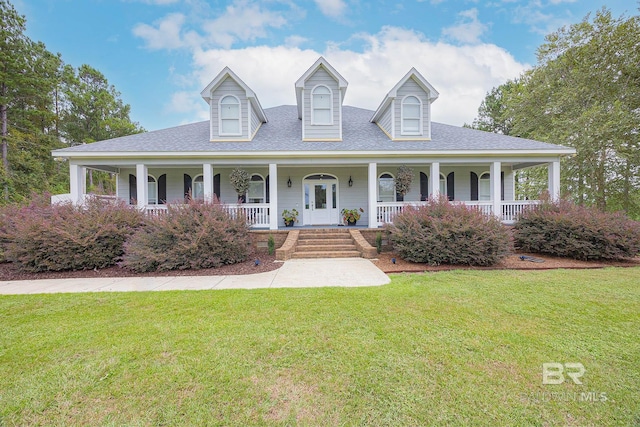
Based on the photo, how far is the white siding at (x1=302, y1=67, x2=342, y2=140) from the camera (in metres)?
11.6

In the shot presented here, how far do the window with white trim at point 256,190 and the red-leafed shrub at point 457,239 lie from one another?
7.14m

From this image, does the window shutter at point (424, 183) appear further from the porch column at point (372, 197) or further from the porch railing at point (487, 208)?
the porch column at point (372, 197)

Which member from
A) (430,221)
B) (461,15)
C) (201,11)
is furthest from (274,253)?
(461,15)

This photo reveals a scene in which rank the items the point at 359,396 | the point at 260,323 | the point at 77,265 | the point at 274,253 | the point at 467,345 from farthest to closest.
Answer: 1. the point at 274,253
2. the point at 77,265
3. the point at 260,323
4. the point at 467,345
5. the point at 359,396

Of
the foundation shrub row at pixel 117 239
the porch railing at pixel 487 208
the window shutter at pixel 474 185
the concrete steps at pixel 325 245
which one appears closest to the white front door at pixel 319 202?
the concrete steps at pixel 325 245

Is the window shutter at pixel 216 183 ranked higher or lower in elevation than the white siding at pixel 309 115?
lower

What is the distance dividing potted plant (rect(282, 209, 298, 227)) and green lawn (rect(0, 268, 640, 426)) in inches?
283

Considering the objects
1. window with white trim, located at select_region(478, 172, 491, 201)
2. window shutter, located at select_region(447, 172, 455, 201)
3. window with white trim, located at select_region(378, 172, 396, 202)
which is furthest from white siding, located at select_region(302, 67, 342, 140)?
window with white trim, located at select_region(478, 172, 491, 201)

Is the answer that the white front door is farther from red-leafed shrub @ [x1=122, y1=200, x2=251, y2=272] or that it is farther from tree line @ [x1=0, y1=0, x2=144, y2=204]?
tree line @ [x1=0, y1=0, x2=144, y2=204]

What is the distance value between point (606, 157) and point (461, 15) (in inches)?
455

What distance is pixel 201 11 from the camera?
14.0m

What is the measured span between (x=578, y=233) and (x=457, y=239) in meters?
4.02

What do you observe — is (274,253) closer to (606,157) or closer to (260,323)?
(260,323)

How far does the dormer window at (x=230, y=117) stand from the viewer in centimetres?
Answer: 1138
